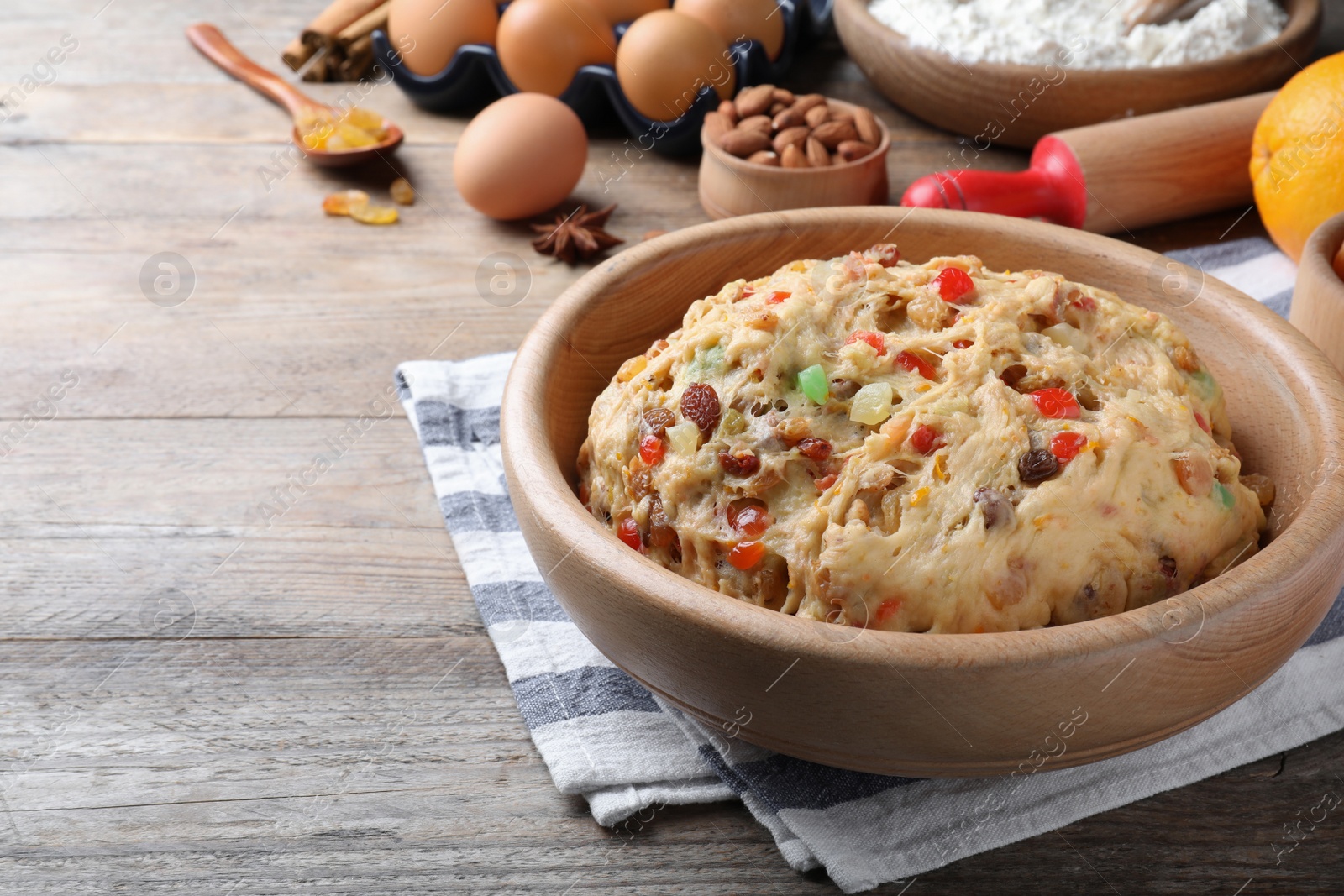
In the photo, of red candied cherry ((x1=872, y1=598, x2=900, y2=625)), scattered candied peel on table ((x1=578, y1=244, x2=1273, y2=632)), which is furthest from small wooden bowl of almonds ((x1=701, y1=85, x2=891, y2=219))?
red candied cherry ((x1=872, y1=598, x2=900, y2=625))

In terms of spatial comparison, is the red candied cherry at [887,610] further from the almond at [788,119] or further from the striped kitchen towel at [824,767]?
the almond at [788,119]

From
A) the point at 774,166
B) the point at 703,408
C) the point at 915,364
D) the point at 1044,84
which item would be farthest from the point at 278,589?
the point at 1044,84

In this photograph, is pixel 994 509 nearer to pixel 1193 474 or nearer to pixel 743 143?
pixel 1193 474

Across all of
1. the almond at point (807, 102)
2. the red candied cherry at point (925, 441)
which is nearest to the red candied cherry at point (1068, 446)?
the red candied cherry at point (925, 441)

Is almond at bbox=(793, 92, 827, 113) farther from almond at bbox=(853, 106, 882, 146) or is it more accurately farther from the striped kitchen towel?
the striped kitchen towel

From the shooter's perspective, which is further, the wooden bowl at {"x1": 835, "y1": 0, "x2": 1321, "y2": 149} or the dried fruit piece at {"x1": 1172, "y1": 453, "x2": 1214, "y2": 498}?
the wooden bowl at {"x1": 835, "y1": 0, "x2": 1321, "y2": 149}
